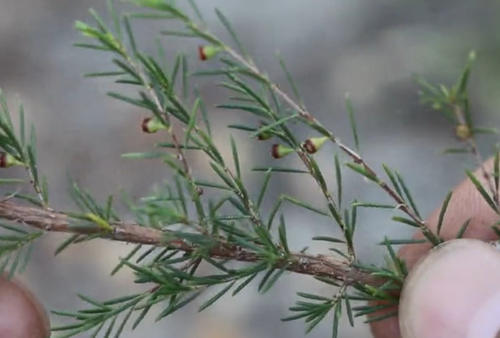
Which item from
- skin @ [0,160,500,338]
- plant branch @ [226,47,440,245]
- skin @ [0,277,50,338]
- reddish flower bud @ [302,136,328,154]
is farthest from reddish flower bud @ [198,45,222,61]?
skin @ [0,277,50,338]

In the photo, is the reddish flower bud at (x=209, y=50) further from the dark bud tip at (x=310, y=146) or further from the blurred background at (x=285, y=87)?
the blurred background at (x=285, y=87)

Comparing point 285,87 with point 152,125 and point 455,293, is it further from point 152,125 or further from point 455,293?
point 152,125

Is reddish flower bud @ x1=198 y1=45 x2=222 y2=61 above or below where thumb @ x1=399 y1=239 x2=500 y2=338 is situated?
above

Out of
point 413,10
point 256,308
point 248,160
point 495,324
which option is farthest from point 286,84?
point 495,324

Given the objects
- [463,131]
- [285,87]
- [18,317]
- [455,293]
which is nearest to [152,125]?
[463,131]

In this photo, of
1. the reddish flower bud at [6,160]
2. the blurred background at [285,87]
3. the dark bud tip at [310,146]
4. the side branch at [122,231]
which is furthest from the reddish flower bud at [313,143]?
the blurred background at [285,87]

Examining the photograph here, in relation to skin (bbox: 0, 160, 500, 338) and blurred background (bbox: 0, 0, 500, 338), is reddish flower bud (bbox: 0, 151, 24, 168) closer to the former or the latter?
skin (bbox: 0, 160, 500, 338)

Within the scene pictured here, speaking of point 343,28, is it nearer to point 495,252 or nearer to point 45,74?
point 45,74
